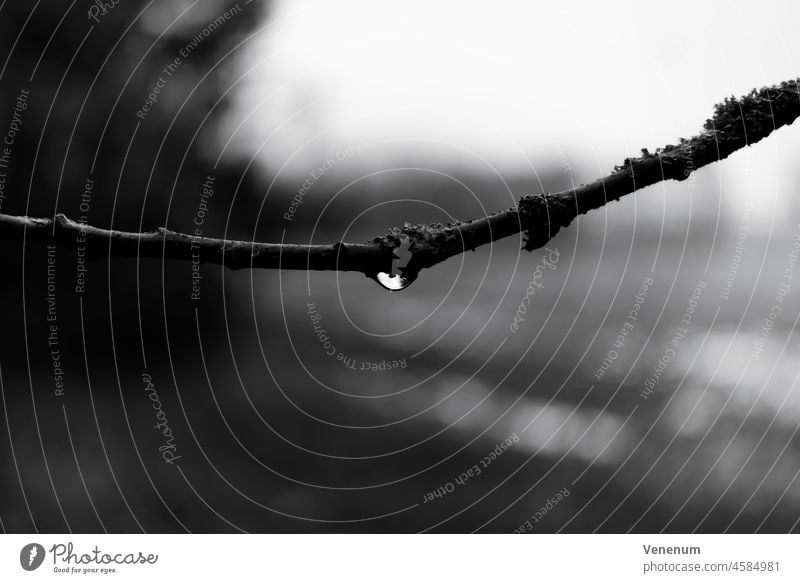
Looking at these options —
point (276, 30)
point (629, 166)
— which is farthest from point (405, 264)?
point (276, 30)

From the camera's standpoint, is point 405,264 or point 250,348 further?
point 250,348

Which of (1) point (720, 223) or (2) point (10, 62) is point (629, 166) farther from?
(2) point (10, 62)
